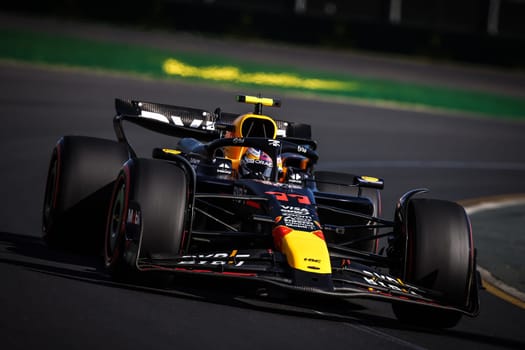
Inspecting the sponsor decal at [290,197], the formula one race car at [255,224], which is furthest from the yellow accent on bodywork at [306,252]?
the sponsor decal at [290,197]

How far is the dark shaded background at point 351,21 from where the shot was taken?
1545 inches

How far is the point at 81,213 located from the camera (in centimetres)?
933

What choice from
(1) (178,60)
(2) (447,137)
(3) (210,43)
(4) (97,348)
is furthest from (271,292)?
(3) (210,43)

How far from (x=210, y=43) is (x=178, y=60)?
5654 millimetres

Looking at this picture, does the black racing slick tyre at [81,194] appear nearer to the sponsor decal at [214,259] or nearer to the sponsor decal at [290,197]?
the sponsor decal at [290,197]

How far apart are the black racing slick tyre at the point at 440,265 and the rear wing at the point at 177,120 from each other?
2924 mm

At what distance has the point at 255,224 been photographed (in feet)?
28.6

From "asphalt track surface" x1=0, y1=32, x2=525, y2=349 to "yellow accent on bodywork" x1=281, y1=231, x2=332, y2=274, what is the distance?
399 millimetres

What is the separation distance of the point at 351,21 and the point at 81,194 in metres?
32.3

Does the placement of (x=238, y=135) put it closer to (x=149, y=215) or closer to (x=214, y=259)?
(x=149, y=215)

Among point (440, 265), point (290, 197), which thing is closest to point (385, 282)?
point (440, 265)

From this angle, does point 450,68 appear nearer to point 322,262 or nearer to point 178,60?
point 178,60

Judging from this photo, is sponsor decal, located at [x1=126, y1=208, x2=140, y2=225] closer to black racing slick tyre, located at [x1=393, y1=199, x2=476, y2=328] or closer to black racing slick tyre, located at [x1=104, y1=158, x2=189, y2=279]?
black racing slick tyre, located at [x1=104, y1=158, x2=189, y2=279]

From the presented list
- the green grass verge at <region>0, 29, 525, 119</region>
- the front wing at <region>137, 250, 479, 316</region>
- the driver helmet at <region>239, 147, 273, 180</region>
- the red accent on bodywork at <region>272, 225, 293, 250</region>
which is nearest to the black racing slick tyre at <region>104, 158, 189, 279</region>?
the front wing at <region>137, 250, 479, 316</region>
